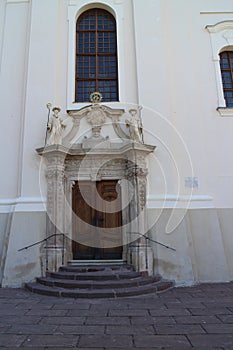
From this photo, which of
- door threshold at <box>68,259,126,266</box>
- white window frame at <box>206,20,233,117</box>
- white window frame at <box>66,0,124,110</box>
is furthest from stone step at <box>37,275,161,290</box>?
white window frame at <box>206,20,233,117</box>

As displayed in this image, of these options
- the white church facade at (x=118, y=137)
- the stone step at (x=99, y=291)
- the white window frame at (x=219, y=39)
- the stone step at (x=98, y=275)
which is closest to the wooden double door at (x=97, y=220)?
the white church facade at (x=118, y=137)

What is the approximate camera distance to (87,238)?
7680mm

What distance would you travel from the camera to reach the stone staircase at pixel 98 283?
570 centimetres

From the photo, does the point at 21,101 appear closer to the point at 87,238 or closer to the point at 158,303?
the point at 87,238

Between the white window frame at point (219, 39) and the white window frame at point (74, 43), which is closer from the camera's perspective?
the white window frame at point (74, 43)

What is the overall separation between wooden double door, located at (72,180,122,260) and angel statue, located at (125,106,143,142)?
1377 millimetres

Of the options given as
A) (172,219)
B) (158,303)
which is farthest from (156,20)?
(158,303)

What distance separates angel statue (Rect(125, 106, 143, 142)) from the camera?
771cm

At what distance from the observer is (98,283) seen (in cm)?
600

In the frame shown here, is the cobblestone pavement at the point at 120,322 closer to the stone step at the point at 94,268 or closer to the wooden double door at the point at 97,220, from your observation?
the stone step at the point at 94,268

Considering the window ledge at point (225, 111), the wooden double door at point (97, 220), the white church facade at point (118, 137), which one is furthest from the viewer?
the window ledge at point (225, 111)

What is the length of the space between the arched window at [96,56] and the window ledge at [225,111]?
3233 millimetres

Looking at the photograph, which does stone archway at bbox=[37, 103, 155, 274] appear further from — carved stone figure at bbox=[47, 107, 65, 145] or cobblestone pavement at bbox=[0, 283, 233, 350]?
cobblestone pavement at bbox=[0, 283, 233, 350]

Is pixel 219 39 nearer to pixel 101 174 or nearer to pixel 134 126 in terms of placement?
pixel 134 126
